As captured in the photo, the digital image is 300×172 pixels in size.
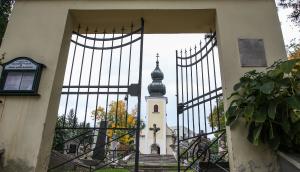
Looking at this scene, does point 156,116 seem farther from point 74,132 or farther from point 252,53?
point 252,53

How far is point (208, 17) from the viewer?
3910mm

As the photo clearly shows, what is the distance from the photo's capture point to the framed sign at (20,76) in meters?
3.15

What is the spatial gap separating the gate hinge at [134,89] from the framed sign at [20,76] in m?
1.23

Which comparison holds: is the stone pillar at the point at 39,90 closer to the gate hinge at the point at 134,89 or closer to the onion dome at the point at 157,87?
the gate hinge at the point at 134,89

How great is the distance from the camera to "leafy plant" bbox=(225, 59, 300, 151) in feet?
7.68

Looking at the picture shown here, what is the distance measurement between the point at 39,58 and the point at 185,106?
235 centimetres

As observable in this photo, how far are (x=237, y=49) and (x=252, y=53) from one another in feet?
0.68

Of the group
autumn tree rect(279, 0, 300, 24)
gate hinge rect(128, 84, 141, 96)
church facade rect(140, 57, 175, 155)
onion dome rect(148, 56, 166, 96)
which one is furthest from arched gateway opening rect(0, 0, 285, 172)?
onion dome rect(148, 56, 166, 96)

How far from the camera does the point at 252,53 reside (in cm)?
334

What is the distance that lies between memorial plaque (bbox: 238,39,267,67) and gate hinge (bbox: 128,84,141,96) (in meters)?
1.48

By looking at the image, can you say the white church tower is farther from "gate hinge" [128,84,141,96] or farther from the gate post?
the gate post

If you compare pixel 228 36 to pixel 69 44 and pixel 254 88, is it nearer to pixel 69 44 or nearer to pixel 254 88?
pixel 254 88

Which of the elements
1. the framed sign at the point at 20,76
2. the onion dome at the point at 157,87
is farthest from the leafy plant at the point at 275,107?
the onion dome at the point at 157,87

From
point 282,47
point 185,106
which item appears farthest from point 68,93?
point 282,47
